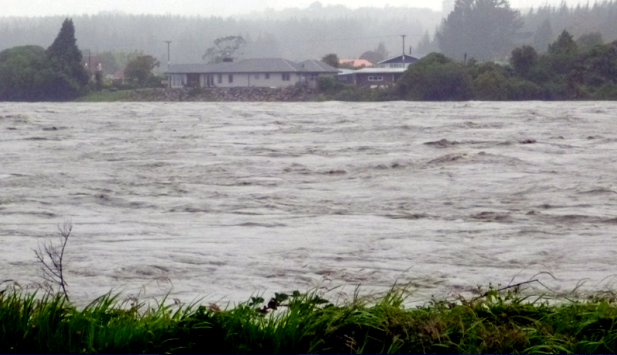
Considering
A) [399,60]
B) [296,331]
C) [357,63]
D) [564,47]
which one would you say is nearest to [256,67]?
[399,60]

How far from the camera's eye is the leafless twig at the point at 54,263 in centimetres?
286

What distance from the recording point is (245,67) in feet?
88.3

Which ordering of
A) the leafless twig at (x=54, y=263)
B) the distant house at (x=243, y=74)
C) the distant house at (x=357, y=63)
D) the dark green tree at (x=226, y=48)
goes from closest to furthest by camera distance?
1. the leafless twig at (x=54, y=263)
2. the distant house at (x=243, y=74)
3. the dark green tree at (x=226, y=48)
4. the distant house at (x=357, y=63)

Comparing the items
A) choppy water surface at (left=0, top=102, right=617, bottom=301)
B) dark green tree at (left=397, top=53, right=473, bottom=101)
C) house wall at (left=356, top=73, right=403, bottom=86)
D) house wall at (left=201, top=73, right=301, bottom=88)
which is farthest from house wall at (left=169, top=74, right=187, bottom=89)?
choppy water surface at (left=0, top=102, right=617, bottom=301)

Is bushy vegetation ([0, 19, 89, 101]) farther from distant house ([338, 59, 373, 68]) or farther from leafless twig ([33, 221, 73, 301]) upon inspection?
leafless twig ([33, 221, 73, 301])

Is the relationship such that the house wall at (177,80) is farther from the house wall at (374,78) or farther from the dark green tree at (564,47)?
the dark green tree at (564,47)

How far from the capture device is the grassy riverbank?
2.29m

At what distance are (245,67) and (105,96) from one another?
5.28 m

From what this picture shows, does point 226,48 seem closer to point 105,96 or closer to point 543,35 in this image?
point 105,96

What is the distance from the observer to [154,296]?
3.12 metres

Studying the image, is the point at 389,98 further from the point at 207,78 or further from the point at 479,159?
the point at 479,159

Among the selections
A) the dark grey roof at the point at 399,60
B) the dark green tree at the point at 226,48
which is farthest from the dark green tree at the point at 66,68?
the dark grey roof at the point at 399,60

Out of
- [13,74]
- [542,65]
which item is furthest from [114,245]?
[542,65]

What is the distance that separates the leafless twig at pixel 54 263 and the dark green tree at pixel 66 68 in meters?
17.7
